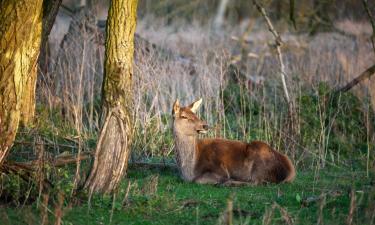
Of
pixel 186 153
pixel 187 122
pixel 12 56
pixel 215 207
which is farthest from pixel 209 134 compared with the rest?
pixel 12 56

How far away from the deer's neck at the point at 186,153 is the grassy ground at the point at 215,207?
2.33ft

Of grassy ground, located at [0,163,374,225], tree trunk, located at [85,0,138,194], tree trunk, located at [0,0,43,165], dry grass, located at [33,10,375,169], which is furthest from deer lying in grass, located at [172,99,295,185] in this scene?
tree trunk, located at [0,0,43,165]

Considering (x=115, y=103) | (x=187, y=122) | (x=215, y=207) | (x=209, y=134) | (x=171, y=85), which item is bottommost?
(x=215, y=207)

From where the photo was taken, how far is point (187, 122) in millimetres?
9984

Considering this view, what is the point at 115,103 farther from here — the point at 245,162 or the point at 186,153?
the point at 245,162

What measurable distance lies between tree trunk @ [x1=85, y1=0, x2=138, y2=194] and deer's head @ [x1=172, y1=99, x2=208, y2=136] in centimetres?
265

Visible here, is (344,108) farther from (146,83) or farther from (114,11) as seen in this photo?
(114,11)

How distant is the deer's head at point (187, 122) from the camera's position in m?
9.92

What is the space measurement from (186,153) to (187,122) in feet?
1.41

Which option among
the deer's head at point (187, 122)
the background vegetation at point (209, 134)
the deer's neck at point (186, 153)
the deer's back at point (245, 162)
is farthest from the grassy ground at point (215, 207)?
the deer's head at point (187, 122)

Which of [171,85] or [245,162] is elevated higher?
[171,85]

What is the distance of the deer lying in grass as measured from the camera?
373 inches

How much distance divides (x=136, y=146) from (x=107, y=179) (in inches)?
141

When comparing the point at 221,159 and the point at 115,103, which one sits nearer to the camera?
the point at 115,103
